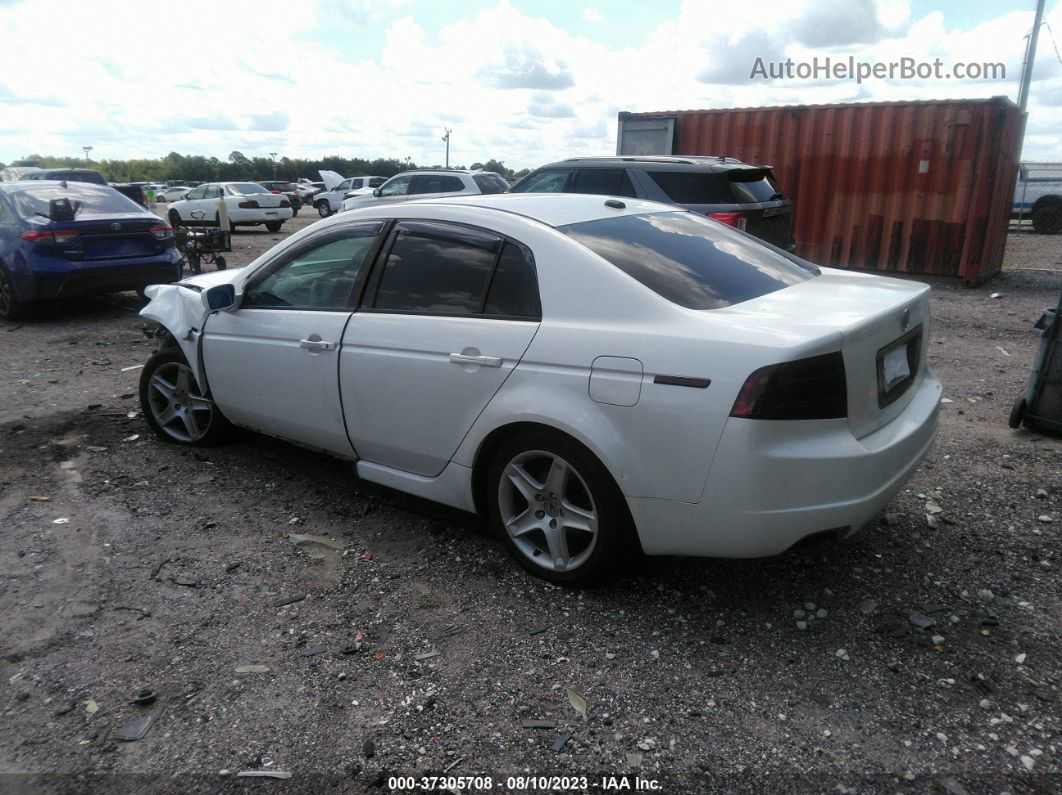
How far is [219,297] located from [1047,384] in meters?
5.10

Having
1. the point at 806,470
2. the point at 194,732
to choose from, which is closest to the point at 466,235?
the point at 806,470

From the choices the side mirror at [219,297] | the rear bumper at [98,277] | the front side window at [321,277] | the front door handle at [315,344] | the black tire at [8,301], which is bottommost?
the black tire at [8,301]

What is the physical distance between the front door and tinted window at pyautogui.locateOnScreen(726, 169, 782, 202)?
5.98m

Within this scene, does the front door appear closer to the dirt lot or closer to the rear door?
the rear door

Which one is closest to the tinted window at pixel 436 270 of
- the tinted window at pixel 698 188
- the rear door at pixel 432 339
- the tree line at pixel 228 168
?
the rear door at pixel 432 339

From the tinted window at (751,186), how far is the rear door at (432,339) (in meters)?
6.07

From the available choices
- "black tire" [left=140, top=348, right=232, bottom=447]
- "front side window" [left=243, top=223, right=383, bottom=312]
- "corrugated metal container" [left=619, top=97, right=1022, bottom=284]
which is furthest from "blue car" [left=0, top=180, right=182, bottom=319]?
"corrugated metal container" [left=619, top=97, right=1022, bottom=284]

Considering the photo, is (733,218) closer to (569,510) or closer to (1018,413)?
(1018,413)

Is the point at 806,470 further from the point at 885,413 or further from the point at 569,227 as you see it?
the point at 569,227

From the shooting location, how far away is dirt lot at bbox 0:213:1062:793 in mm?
2439

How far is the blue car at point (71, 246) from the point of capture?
871cm

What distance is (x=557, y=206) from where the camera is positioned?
372cm

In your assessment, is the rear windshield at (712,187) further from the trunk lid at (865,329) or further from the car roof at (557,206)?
the trunk lid at (865,329)

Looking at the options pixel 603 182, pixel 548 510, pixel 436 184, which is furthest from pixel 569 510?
pixel 436 184
